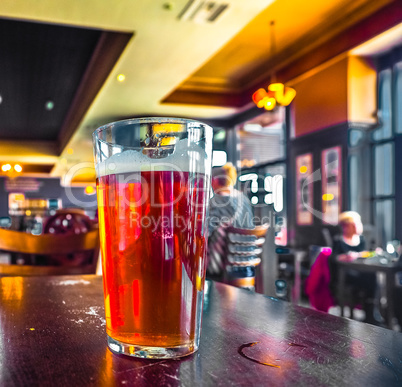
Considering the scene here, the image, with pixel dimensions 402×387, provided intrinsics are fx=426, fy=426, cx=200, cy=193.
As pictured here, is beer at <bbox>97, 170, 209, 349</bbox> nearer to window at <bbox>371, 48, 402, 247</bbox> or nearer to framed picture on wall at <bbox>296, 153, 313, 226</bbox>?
window at <bbox>371, 48, 402, 247</bbox>

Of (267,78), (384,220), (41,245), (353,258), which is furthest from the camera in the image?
(267,78)

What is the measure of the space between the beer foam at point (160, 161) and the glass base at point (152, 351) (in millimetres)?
178

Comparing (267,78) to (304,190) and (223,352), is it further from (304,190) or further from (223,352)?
(223,352)

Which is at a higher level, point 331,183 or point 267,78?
point 267,78

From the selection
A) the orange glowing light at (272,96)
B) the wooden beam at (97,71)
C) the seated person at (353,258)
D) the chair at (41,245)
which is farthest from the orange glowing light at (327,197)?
the chair at (41,245)

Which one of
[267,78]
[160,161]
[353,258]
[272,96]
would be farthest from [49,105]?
[160,161]

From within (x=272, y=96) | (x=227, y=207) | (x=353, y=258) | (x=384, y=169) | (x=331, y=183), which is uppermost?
(x=272, y=96)

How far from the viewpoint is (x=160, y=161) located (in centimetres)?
44

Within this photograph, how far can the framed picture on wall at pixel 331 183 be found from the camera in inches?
259

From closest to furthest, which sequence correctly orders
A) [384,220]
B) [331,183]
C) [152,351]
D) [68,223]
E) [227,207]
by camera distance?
[152,351] < [227,207] < [68,223] < [384,220] < [331,183]

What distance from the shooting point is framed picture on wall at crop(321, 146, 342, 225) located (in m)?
6.58

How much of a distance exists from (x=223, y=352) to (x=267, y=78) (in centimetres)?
815

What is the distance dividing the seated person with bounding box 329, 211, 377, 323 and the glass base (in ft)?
13.7

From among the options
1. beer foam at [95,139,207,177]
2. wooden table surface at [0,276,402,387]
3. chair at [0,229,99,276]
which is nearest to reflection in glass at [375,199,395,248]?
chair at [0,229,99,276]
